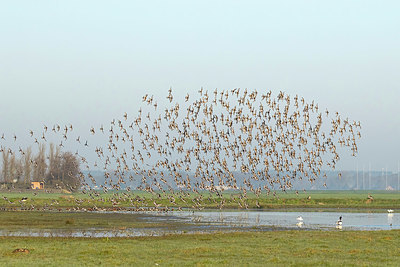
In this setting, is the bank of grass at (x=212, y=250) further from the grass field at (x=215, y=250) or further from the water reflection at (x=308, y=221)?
the water reflection at (x=308, y=221)

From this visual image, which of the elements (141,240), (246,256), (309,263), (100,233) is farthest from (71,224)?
(309,263)

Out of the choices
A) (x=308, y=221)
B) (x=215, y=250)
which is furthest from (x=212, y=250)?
(x=308, y=221)

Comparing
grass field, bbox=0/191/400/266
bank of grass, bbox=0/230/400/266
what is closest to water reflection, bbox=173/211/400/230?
grass field, bbox=0/191/400/266

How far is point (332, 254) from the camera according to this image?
39.7 m

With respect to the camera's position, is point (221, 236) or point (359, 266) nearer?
point (359, 266)

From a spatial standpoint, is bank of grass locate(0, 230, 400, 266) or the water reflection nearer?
bank of grass locate(0, 230, 400, 266)

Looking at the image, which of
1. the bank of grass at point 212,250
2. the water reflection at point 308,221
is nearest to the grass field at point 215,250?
the bank of grass at point 212,250

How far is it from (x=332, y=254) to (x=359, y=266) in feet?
19.8

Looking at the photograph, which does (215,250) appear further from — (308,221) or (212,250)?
(308,221)

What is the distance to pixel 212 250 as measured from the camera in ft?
134

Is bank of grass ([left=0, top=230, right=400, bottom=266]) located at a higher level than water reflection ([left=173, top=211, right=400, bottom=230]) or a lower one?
higher

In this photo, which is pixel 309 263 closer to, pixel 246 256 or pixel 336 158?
pixel 246 256

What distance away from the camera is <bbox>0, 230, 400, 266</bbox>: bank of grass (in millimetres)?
35438

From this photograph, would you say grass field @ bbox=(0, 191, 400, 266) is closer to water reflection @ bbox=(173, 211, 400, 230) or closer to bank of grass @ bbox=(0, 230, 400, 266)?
bank of grass @ bbox=(0, 230, 400, 266)
